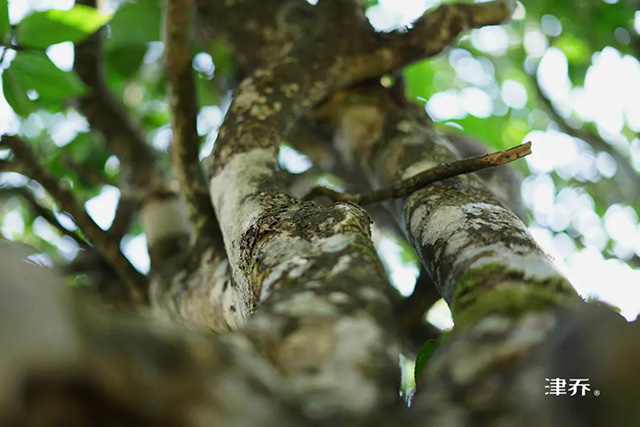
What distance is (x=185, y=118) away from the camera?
5.44 feet

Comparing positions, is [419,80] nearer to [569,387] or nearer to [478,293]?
[478,293]

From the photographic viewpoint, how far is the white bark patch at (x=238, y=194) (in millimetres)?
1144

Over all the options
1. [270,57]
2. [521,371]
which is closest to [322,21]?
[270,57]

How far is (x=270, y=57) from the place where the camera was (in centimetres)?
201

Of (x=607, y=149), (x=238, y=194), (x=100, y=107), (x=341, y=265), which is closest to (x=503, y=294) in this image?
(x=341, y=265)

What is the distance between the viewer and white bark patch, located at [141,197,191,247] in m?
2.00

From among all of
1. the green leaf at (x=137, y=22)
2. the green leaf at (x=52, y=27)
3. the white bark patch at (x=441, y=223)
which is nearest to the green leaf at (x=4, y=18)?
the green leaf at (x=52, y=27)

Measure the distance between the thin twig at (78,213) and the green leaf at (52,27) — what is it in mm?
301

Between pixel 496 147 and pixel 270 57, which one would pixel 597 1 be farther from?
pixel 270 57

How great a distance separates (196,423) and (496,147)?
2590mm

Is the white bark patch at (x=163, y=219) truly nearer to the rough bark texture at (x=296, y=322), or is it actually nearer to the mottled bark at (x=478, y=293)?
the rough bark texture at (x=296, y=322)

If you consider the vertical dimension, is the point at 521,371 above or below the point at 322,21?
below

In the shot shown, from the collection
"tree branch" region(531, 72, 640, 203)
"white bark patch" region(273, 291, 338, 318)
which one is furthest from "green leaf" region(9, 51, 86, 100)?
"tree branch" region(531, 72, 640, 203)

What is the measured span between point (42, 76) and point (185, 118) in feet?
1.18
